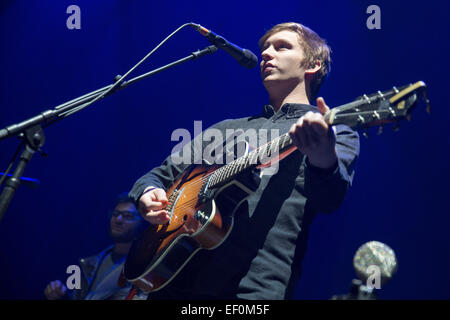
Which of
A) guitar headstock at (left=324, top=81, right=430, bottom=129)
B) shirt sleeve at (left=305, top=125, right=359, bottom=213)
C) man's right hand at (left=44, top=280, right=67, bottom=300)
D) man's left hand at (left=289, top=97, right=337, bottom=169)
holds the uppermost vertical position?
guitar headstock at (left=324, top=81, right=430, bottom=129)

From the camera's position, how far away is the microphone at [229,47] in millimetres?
2201

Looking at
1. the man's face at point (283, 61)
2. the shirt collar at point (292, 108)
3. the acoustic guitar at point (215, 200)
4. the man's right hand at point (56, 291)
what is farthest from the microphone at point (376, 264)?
the man's right hand at point (56, 291)

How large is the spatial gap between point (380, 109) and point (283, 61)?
34.2 inches

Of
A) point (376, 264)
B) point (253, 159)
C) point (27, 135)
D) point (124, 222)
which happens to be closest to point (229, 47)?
point (253, 159)

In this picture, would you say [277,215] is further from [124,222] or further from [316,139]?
[124,222]

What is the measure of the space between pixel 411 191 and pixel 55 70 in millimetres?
4185

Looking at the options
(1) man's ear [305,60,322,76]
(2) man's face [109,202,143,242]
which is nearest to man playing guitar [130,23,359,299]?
(1) man's ear [305,60,322,76]

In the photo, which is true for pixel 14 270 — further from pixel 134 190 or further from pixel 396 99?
pixel 396 99

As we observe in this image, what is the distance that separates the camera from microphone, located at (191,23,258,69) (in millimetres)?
2201

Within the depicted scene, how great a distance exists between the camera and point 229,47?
2.24 metres

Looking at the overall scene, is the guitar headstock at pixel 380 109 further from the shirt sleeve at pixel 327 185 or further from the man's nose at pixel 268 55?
the man's nose at pixel 268 55

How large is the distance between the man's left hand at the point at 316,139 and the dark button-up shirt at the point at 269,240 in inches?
2.4

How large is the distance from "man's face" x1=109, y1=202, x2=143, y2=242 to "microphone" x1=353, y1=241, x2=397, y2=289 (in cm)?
316

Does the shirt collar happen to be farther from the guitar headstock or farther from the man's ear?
the guitar headstock
